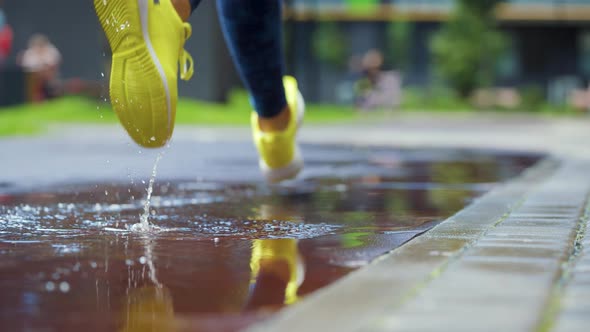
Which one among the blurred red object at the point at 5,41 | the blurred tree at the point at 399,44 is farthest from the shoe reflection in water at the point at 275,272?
the blurred tree at the point at 399,44

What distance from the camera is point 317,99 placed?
36656 millimetres

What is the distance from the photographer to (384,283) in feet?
8.56

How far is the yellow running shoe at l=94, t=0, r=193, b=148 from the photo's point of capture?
3.67 metres

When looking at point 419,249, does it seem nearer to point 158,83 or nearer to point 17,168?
point 158,83

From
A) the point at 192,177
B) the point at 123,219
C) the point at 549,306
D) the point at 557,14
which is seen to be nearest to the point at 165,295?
the point at 549,306

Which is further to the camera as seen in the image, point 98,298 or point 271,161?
point 271,161

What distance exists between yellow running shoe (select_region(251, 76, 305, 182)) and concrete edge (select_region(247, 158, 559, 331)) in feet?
2.84

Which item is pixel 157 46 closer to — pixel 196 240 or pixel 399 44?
pixel 196 240

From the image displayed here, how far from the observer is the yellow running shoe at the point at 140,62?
3668mm

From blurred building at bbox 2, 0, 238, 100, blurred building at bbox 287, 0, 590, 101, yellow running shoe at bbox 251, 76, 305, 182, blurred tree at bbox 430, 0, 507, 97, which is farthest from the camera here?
blurred building at bbox 287, 0, 590, 101

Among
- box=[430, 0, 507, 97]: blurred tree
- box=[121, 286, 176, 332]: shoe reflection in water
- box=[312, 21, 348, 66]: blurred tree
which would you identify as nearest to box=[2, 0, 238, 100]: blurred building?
box=[430, 0, 507, 97]: blurred tree

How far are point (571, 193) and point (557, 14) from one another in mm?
31282

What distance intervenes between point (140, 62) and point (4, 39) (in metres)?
19.4

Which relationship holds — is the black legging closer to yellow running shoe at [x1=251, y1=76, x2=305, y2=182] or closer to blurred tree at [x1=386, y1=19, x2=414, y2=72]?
yellow running shoe at [x1=251, y1=76, x2=305, y2=182]
